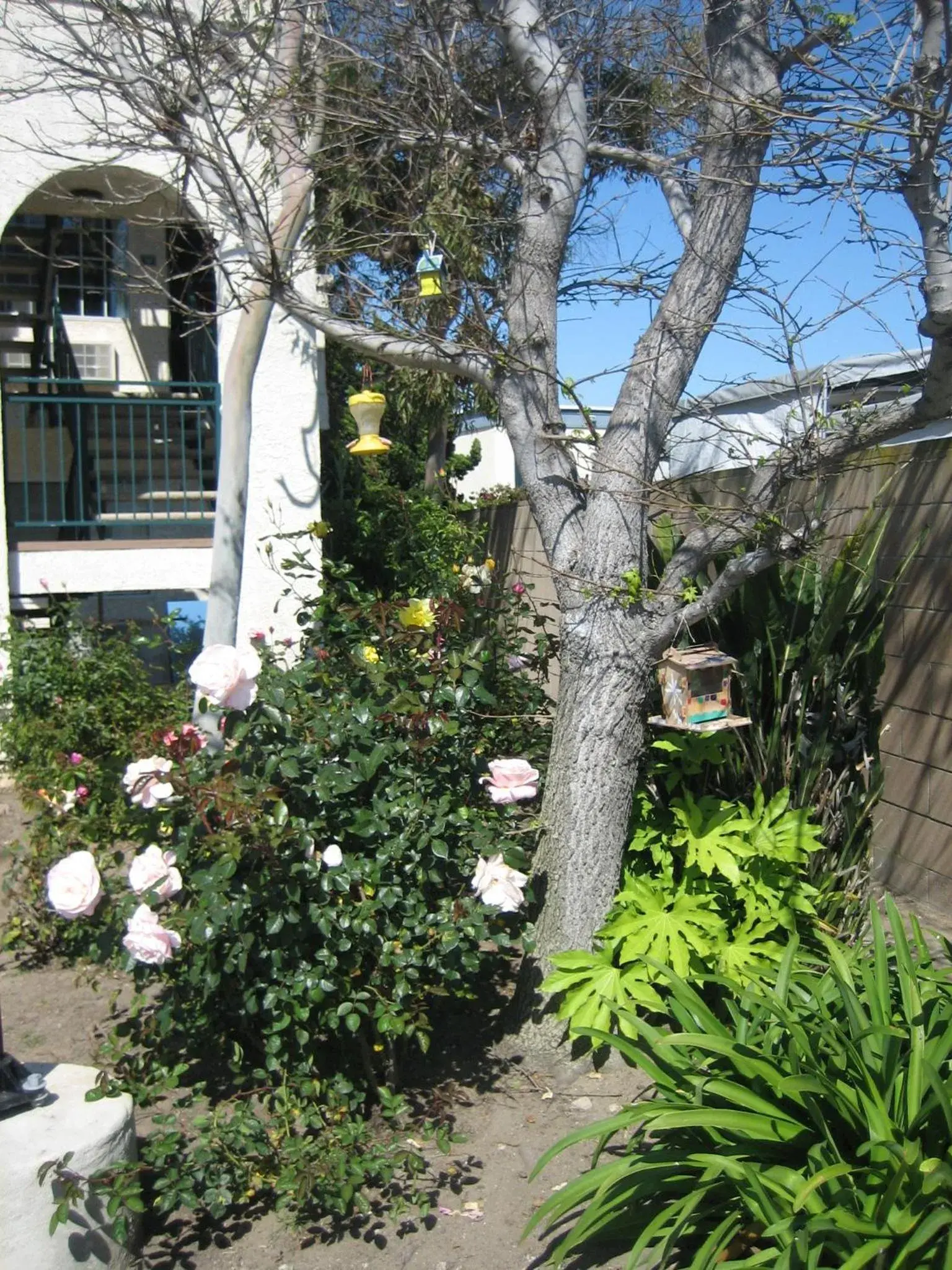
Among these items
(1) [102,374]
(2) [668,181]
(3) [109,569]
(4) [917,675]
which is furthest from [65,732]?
(1) [102,374]

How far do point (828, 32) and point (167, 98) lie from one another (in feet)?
10.7

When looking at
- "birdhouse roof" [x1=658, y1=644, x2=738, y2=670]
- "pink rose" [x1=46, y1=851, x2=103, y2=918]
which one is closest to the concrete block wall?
"birdhouse roof" [x1=658, y1=644, x2=738, y2=670]

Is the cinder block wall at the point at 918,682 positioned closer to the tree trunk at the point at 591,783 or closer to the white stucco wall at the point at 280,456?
the tree trunk at the point at 591,783

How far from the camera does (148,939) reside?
124 inches

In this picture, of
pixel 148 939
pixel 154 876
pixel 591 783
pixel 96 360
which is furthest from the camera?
pixel 96 360

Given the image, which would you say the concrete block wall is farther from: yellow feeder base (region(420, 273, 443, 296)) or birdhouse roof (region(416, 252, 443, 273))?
birdhouse roof (region(416, 252, 443, 273))

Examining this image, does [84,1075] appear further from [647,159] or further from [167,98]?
[167,98]

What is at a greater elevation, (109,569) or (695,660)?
(695,660)

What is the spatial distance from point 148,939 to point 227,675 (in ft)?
2.50

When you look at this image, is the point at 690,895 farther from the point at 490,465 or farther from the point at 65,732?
the point at 490,465

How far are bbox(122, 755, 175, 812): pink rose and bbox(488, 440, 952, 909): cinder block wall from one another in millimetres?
1837

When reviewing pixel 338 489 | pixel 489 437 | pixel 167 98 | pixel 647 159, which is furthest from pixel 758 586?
pixel 489 437

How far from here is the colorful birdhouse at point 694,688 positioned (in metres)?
3.91

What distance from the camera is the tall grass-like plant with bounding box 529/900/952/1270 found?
234 centimetres
